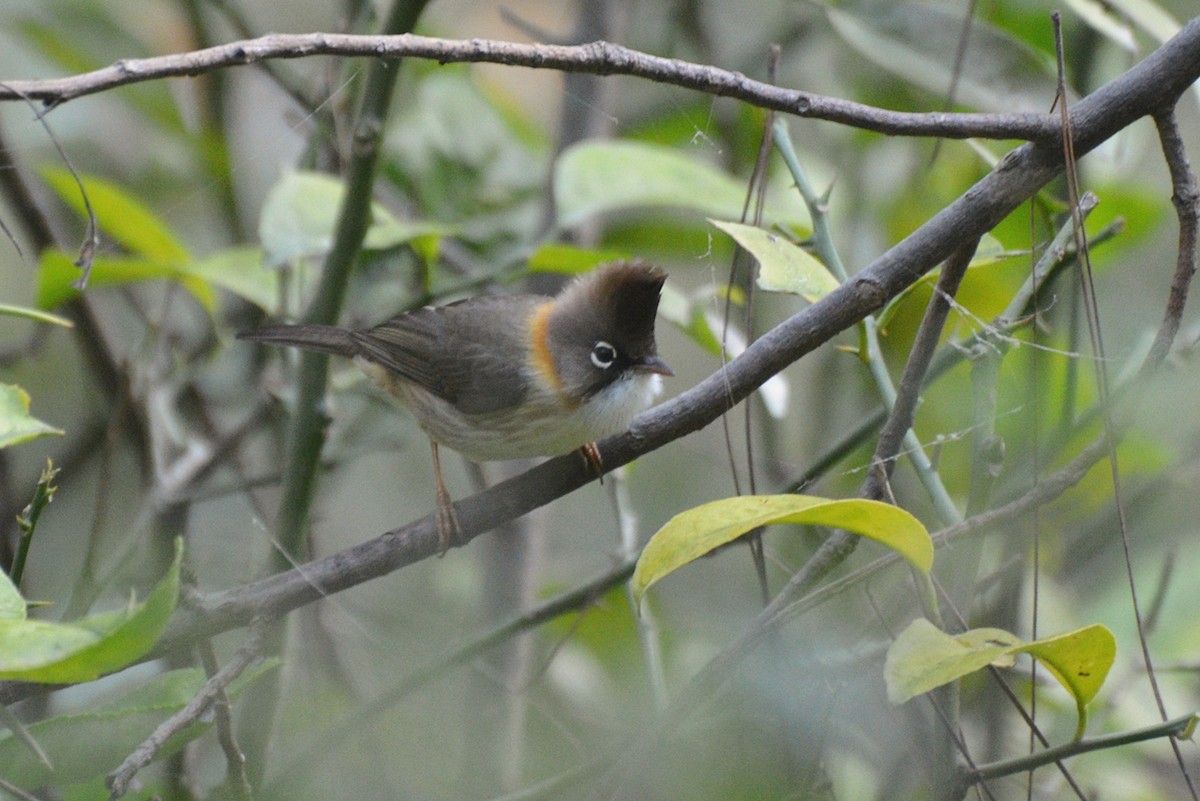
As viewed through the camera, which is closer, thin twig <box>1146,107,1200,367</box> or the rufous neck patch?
thin twig <box>1146,107,1200,367</box>

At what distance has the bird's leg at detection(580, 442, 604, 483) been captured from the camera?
1927 millimetres

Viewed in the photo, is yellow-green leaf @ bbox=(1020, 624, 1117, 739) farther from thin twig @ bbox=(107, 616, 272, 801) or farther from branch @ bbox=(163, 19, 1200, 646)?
thin twig @ bbox=(107, 616, 272, 801)

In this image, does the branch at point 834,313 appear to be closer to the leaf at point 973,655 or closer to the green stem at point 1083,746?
the leaf at point 973,655

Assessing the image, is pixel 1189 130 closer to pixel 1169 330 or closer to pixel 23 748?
pixel 1169 330

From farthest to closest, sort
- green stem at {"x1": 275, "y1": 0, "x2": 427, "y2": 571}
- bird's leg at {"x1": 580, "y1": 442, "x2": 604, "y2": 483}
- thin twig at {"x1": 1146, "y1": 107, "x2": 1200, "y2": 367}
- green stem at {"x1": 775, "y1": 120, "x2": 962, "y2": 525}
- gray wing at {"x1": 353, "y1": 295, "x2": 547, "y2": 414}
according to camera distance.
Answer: gray wing at {"x1": 353, "y1": 295, "x2": 547, "y2": 414}
green stem at {"x1": 275, "y1": 0, "x2": 427, "y2": 571}
bird's leg at {"x1": 580, "y1": 442, "x2": 604, "y2": 483}
green stem at {"x1": 775, "y1": 120, "x2": 962, "y2": 525}
thin twig at {"x1": 1146, "y1": 107, "x2": 1200, "y2": 367}

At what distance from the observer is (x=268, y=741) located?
234 centimetres

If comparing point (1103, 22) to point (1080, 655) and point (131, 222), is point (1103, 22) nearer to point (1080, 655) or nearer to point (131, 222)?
point (1080, 655)

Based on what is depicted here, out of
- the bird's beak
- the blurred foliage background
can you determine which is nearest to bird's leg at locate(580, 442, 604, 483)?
the blurred foliage background

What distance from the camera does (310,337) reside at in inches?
101

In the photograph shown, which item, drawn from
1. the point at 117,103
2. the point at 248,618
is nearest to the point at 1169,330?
the point at 248,618

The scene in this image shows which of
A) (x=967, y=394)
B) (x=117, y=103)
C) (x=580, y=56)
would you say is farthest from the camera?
(x=117, y=103)

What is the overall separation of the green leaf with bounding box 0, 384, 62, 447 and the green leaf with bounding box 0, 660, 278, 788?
37cm

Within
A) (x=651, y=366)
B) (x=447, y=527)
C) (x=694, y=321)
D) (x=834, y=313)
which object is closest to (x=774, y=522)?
(x=834, y=313)

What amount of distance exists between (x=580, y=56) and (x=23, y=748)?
44.0 inches
